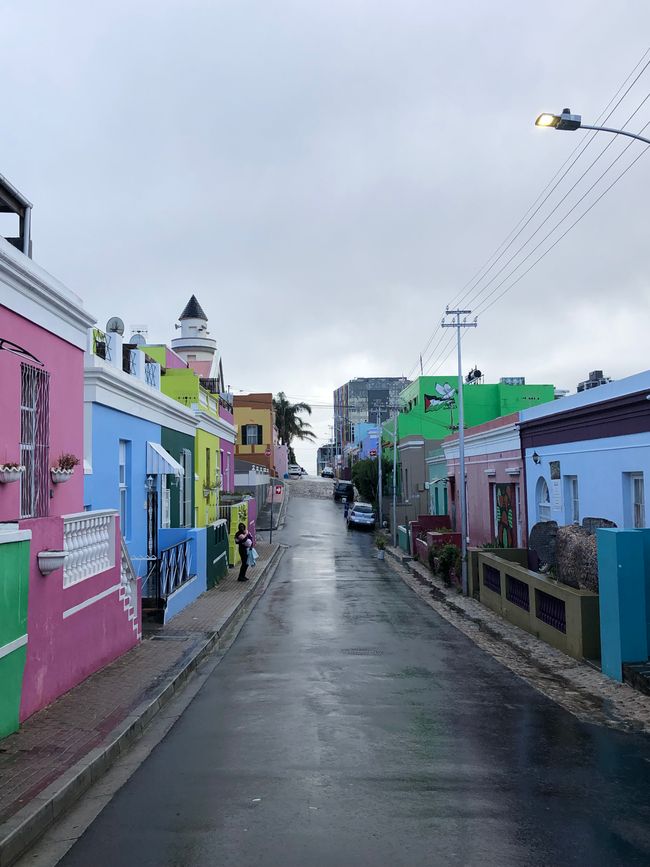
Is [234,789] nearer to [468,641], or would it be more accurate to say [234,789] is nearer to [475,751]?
[475,751]

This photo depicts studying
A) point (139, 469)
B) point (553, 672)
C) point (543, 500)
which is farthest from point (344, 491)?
point (553, 672)

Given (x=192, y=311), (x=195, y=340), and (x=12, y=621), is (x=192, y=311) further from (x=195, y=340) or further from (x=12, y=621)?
(x=12, y=621)

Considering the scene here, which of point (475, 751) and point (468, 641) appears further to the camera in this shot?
point (468, 641)

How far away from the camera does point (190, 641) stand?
13.1 metres

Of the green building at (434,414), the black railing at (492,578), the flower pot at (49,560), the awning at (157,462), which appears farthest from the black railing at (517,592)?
the green building at (434,414)

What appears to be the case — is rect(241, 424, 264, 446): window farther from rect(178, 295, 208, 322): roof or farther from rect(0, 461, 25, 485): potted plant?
rect(0, 461, 25, 485): potted plant

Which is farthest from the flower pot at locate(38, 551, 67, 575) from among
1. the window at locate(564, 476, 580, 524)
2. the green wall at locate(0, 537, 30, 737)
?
the window at locate(564, 476, 580, 524)

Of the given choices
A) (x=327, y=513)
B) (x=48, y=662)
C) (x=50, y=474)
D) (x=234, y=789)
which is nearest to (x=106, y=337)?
(x=50, y=474)

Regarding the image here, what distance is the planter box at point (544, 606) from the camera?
1166 centimetres

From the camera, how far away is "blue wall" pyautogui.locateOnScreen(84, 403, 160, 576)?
14.5 m

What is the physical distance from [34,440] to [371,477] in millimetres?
48643

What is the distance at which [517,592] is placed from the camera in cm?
1591

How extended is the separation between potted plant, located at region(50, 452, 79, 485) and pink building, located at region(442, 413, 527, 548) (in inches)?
540

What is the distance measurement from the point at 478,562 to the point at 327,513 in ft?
143
